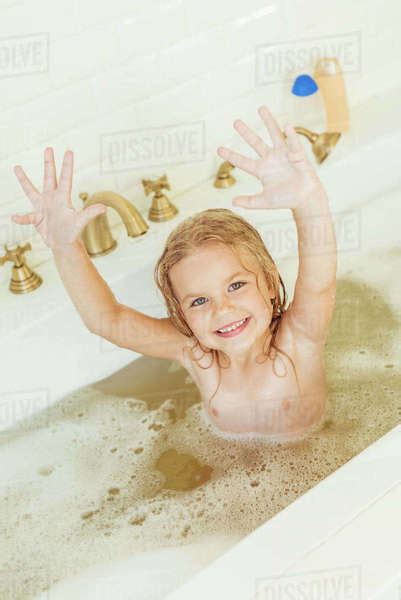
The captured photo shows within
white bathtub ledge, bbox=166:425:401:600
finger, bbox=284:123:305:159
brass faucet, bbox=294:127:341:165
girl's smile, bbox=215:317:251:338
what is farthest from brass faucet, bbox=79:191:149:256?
white bathtub ledge, bbox=166:425:401:600

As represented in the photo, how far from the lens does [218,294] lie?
4.14 feet

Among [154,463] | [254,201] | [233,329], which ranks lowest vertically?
[154,463]

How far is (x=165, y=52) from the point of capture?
5.41ft

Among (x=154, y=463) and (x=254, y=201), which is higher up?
(x=254, y=201)

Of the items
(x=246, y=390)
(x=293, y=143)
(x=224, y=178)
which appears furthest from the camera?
(x=224, y=178)

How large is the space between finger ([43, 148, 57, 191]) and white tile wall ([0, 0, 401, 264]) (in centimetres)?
37

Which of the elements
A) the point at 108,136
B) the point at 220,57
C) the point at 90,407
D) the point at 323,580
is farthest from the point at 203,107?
the point at 323,580

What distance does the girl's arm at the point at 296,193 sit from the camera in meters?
1.13

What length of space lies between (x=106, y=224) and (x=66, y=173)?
371 mm

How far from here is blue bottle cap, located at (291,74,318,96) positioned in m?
1.78

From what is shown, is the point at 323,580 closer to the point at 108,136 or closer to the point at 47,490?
the point at 47,490

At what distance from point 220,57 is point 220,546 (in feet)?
3.43

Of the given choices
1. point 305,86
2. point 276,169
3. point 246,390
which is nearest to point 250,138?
point 276,169

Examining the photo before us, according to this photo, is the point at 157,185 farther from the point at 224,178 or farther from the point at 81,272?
the point at 81,272
